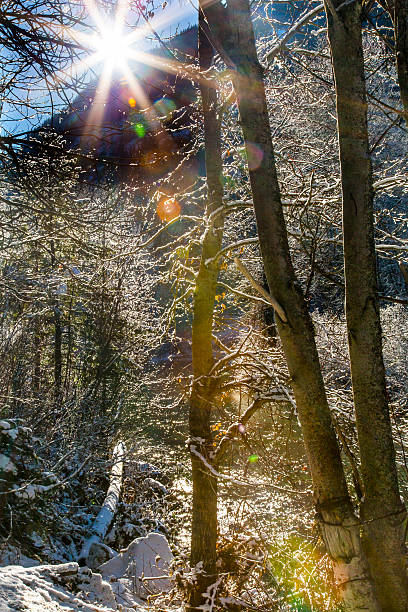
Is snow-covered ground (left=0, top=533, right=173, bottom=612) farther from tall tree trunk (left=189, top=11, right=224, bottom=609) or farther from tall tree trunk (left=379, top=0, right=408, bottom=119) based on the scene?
tall tree trunk (left=379, top=0, right=408, bottom=119)

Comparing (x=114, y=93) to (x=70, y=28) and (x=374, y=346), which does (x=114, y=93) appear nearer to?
(x=70, y=28)

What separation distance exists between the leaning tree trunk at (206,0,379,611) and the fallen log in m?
7.17

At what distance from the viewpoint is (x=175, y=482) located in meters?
12.3

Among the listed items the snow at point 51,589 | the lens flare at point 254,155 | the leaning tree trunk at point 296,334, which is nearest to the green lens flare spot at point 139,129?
the leaning tree trunk at point 296,334

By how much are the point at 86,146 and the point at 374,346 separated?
4.21 metres

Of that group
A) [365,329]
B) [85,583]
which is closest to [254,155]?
[365,329]

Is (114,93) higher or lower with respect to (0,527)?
higher

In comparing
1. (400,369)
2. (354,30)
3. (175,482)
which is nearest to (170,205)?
(354,30)

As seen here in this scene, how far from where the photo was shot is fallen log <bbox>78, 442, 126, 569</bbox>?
845cm

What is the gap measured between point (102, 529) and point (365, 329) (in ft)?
29.2

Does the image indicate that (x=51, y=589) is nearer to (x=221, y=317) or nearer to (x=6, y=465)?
(x=6, y=465)

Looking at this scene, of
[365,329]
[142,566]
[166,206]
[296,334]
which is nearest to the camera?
[365,329]

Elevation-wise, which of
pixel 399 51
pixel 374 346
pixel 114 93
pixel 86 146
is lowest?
pixel 374 346

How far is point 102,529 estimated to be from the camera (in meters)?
9.55
